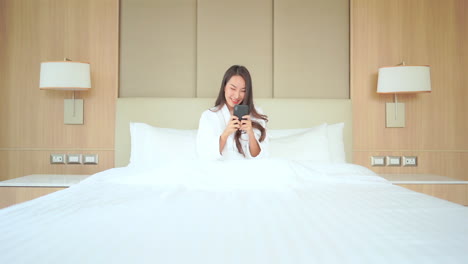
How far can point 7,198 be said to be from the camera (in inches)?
102

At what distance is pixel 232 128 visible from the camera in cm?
229

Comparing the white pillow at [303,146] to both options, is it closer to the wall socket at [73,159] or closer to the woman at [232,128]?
the woman at [232,128]

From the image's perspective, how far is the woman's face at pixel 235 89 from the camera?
256 centimetres

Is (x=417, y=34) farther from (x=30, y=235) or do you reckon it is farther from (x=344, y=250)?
(x=30, y=235)

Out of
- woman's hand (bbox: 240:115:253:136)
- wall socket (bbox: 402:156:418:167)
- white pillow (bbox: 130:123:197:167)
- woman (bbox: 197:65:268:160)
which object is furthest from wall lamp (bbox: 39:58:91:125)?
wall socket (bbox: 402:156:418:167)

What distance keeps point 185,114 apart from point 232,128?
2.76ft

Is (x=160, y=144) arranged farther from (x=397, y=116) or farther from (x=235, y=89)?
(x=397, y=116)

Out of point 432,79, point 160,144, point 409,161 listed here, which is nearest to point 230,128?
point 160,144

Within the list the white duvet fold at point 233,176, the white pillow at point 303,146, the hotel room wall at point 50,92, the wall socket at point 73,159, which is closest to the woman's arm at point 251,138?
the white pillow at point 303,146

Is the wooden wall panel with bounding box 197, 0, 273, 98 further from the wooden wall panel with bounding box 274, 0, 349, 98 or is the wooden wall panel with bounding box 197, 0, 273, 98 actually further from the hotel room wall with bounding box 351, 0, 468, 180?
the hotel room wall with bounding box 351, 0, 468, 180

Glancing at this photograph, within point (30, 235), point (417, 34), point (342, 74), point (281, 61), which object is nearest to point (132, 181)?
point (30, 235)

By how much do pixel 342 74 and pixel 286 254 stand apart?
8.21 feet

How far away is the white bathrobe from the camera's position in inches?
91.9

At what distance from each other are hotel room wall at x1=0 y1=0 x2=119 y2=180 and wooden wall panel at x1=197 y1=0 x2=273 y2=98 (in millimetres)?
703
